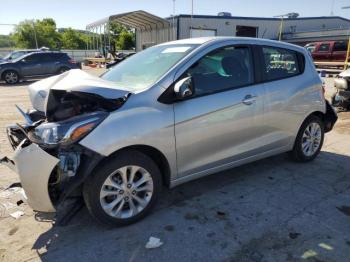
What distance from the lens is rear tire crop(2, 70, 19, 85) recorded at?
16773 mm

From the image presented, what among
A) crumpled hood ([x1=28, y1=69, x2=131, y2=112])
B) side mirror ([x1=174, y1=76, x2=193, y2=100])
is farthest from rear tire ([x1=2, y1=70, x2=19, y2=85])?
side mirror ([x1=174, y1=76, x2=193, y2=100])

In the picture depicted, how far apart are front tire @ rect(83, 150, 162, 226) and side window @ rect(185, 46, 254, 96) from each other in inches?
38.7

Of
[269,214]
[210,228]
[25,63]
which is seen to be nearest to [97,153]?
[210,228]

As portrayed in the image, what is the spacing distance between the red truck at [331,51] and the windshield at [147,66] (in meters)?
21.8

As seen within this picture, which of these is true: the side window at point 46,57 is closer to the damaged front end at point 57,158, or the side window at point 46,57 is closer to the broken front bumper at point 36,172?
the damaged front end at point 57,158

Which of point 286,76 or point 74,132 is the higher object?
point 286,76

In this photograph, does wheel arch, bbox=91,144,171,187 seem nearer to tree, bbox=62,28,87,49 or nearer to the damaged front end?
the damaged front end

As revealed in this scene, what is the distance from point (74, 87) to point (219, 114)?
1513 mm

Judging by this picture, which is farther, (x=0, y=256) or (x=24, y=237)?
(x=24, y=237)

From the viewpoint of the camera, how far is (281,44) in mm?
4715

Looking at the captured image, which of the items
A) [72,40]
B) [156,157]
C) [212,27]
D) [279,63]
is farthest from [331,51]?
[72,40]

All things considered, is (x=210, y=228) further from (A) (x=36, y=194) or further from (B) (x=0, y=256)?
(B) (x=0, y=256)

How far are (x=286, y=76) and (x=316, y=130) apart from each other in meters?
1.07

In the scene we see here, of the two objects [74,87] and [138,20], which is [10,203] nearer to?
[74,87]
